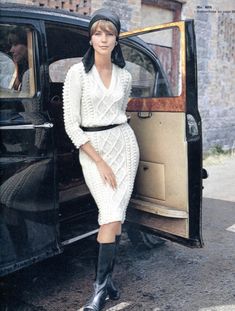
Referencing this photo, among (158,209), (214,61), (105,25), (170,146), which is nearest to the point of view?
(105,25)

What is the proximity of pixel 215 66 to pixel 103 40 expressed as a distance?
271 inches

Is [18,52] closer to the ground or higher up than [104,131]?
higher up

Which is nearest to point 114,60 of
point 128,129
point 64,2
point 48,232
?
point 128,129

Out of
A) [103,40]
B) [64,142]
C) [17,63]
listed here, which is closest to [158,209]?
[64,142]

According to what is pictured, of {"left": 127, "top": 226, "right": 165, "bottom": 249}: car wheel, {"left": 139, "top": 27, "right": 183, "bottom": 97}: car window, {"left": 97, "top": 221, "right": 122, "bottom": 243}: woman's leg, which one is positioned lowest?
{"left": 127, "top": 226, "right": 165, "bottom": 249}: car wheel

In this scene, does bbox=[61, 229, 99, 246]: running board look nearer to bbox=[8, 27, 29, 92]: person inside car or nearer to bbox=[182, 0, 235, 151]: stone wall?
bbox=[8, 27, 29, 92]: person inside car

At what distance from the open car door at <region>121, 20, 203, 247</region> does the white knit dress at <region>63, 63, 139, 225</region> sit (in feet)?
1.10

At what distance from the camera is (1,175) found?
242cm

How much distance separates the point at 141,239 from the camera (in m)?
3.83

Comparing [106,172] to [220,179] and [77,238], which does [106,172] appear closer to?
[77,238]

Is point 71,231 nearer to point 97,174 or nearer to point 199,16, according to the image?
point 97,174

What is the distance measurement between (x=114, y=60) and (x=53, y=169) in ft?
2.73

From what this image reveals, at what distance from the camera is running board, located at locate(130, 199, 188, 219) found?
9.76 ft

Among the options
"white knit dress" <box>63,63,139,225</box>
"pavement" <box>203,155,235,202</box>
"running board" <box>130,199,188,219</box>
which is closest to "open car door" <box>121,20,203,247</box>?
"running board" <box>130,199,188,219</box>
